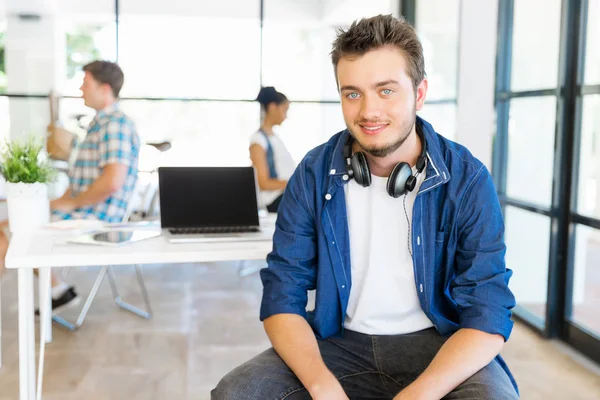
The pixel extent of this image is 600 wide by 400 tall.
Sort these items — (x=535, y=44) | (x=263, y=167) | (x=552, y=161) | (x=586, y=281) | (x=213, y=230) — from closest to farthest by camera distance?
(x=213, y=230)
(x=586, y=281)
(x=552, y=161)
(x=535, y=44)
(x=263, y=167)

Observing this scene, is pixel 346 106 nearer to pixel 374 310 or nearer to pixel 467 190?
pixel 467 190

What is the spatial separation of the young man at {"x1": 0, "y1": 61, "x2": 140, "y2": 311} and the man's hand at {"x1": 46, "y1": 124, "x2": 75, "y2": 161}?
6.90 ft

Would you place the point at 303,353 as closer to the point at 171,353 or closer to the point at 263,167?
the point at 171,353

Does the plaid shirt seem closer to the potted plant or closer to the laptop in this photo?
the potted plant

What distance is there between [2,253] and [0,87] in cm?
421

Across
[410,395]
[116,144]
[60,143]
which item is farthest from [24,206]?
[60,143]

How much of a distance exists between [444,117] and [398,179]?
3641 mm

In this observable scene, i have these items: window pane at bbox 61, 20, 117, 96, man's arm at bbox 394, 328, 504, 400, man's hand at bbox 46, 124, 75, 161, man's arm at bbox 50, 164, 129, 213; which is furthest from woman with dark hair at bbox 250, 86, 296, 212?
man's arm at bbox 394, 328, 504, 400

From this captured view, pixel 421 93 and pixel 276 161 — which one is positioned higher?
pixel 421 93

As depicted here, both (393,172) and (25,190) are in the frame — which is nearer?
(393,172)

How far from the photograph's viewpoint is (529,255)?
162 inches

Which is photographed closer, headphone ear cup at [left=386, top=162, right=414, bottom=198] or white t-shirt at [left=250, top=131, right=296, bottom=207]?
headphone ear cup at [left=386, top=162, right=414, bottom=198]

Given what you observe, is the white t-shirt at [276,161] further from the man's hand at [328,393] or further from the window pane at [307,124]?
the man's hand at [328,393]

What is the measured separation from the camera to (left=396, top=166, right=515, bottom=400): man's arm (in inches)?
59.2
